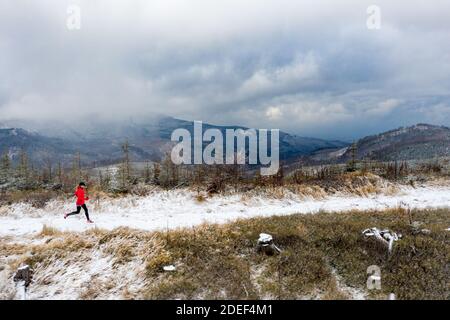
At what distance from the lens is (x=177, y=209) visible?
17484mm

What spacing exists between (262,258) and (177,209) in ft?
26.7

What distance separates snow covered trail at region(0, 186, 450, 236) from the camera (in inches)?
570

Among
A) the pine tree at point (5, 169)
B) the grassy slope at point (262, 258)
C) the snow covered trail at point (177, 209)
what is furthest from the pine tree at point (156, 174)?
Result: the pine tree at point (5, 169)

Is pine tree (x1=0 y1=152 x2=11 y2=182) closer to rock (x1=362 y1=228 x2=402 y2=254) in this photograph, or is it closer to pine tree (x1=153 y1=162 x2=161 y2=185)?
pine tree (x1=153 y1=162 x2=161 y2=185)

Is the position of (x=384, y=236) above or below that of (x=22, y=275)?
above

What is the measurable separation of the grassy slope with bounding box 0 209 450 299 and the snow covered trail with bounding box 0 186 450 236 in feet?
6.94

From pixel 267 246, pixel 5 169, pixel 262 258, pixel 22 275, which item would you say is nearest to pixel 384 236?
pixel 267 246

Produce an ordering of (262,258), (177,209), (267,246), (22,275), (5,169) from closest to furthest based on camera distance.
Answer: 1. (22,275)
2. (262,258)
3. (267,246)
4. (177,209)
5. (5,169)

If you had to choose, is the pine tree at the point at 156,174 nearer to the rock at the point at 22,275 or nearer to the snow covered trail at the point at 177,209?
the snow covered trail at the point at 177,209

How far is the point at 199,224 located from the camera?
548 inches

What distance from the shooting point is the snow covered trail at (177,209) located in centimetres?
1448

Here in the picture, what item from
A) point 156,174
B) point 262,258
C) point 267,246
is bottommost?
point 262,258

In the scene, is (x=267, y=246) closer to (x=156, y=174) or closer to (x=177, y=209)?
(x=177, y=209)
